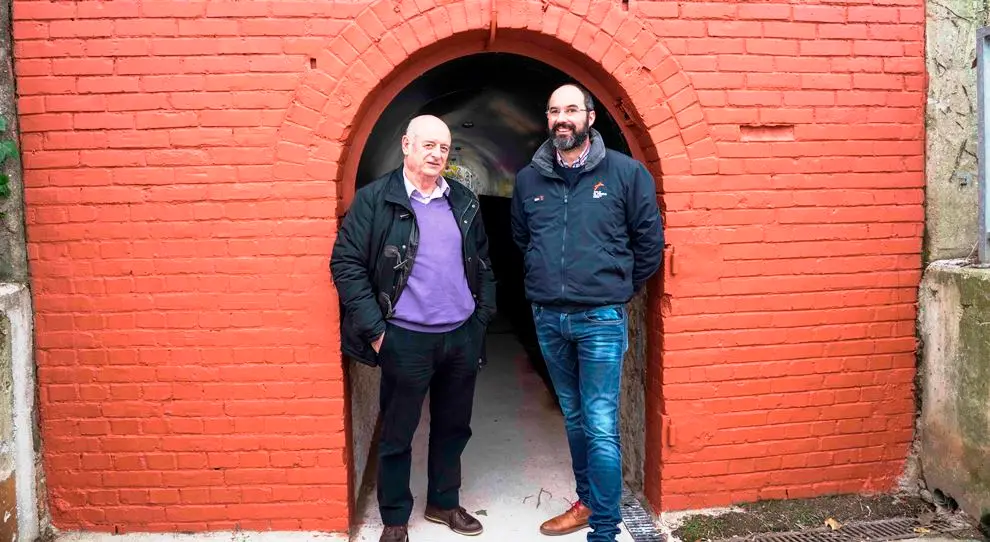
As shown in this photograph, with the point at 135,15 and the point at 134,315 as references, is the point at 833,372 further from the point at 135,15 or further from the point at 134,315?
the point at 135,15

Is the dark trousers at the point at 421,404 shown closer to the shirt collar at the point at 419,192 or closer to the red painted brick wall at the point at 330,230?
the red painted brick wall at the point at 330,230

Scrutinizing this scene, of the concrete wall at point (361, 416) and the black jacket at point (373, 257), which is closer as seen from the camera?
the black jacket at point (373, 257)

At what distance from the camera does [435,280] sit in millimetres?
3408

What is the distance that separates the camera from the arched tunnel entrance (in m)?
4.29

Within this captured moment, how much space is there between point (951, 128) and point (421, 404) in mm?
3402

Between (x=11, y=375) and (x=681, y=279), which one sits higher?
(x=681, y=279)

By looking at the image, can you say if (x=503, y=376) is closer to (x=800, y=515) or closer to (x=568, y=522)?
(x=568, y=522)

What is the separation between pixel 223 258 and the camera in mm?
3516

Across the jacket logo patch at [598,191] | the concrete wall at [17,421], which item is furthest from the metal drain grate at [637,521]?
the concrete wall at [17,421]

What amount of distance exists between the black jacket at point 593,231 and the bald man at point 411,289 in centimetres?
36

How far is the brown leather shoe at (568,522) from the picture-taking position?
3.72 m

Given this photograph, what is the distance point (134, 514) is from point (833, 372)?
3.95 meters

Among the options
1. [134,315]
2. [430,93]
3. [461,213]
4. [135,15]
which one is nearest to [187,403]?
[134,315]

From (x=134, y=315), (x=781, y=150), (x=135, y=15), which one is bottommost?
(x=134, y=315)
